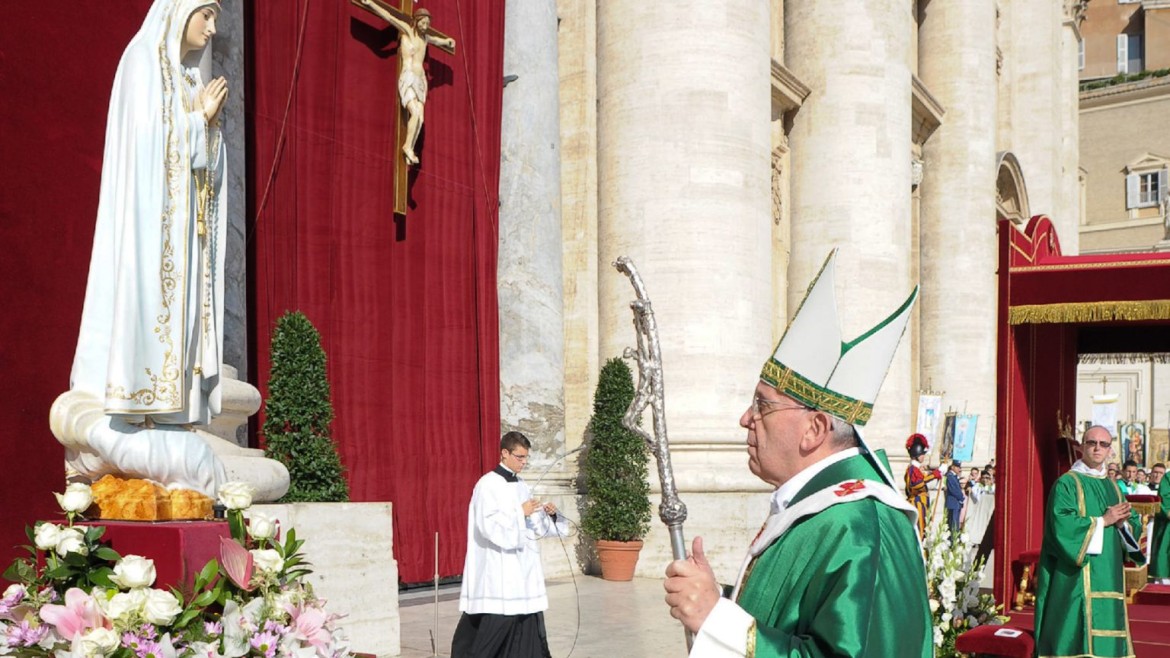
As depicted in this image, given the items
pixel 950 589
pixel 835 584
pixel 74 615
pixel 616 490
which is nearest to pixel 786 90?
pixel 616 490

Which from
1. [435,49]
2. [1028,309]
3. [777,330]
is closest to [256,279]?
[435,49]

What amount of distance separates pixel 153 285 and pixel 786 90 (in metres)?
14.0

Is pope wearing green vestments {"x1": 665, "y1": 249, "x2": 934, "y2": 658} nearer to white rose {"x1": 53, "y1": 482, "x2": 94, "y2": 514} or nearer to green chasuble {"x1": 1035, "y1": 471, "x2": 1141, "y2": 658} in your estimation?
white rose {"x1": 53, "y1": 482, "x2": 94, "y2": 514}

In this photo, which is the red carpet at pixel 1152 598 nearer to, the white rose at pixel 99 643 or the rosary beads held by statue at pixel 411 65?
the rosary beads held by statue at pixel 411 65

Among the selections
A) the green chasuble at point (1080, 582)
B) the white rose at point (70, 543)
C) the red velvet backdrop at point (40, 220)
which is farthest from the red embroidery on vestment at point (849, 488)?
the green chasuble at point (1080, 582)

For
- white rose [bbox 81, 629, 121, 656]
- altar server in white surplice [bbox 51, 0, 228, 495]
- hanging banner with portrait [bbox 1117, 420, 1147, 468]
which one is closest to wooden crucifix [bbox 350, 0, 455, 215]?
altar server in white surplice [bbox 51, 0, 228, 495]

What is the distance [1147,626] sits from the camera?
916 centimetres

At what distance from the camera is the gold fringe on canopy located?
891 centimetres

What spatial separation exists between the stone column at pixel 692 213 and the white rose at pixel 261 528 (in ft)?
30.8

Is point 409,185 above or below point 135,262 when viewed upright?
above

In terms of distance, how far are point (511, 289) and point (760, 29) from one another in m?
4.38

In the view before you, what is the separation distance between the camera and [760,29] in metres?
14.2

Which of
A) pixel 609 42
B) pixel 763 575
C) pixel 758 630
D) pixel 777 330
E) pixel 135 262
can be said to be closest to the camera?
pixel 758 630

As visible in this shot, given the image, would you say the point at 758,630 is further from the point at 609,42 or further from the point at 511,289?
the point at 609,42
